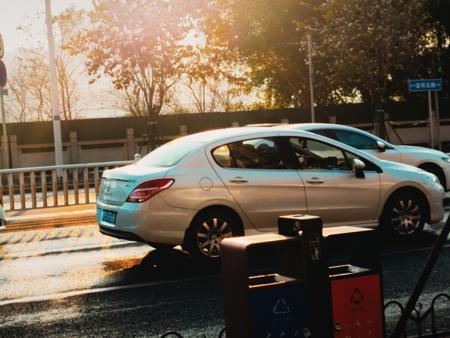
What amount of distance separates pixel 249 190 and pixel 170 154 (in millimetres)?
1057

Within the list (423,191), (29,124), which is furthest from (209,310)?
(29,124)

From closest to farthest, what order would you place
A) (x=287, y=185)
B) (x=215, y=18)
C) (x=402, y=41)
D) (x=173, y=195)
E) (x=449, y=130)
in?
Answer: (x=173, y=195), (x=287, y=185), (x=402, y=41), (x=449, y=130), (x=215, y=18)

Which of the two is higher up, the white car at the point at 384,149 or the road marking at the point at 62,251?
the white car at the point at 384,149

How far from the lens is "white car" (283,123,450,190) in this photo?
13.1 m

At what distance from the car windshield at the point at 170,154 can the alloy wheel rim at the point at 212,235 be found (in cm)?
82

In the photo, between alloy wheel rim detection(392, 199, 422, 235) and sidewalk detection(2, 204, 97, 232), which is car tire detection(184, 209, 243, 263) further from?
sidewalk detection(2, 204, 97, 232)

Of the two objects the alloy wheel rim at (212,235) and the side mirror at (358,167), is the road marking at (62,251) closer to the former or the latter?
the alloy wheel rim at (212,235)

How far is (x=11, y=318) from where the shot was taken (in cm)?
637

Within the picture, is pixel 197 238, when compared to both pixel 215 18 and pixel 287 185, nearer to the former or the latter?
pixel 287 185

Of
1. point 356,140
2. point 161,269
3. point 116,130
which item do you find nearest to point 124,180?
point 161,269

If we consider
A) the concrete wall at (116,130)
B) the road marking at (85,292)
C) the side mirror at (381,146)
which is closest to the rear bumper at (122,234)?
the road marking at (85,292)

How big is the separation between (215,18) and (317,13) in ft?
17.7

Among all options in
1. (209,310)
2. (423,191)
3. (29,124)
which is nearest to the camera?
(209,310)

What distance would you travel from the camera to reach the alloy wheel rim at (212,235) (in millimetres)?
8328
